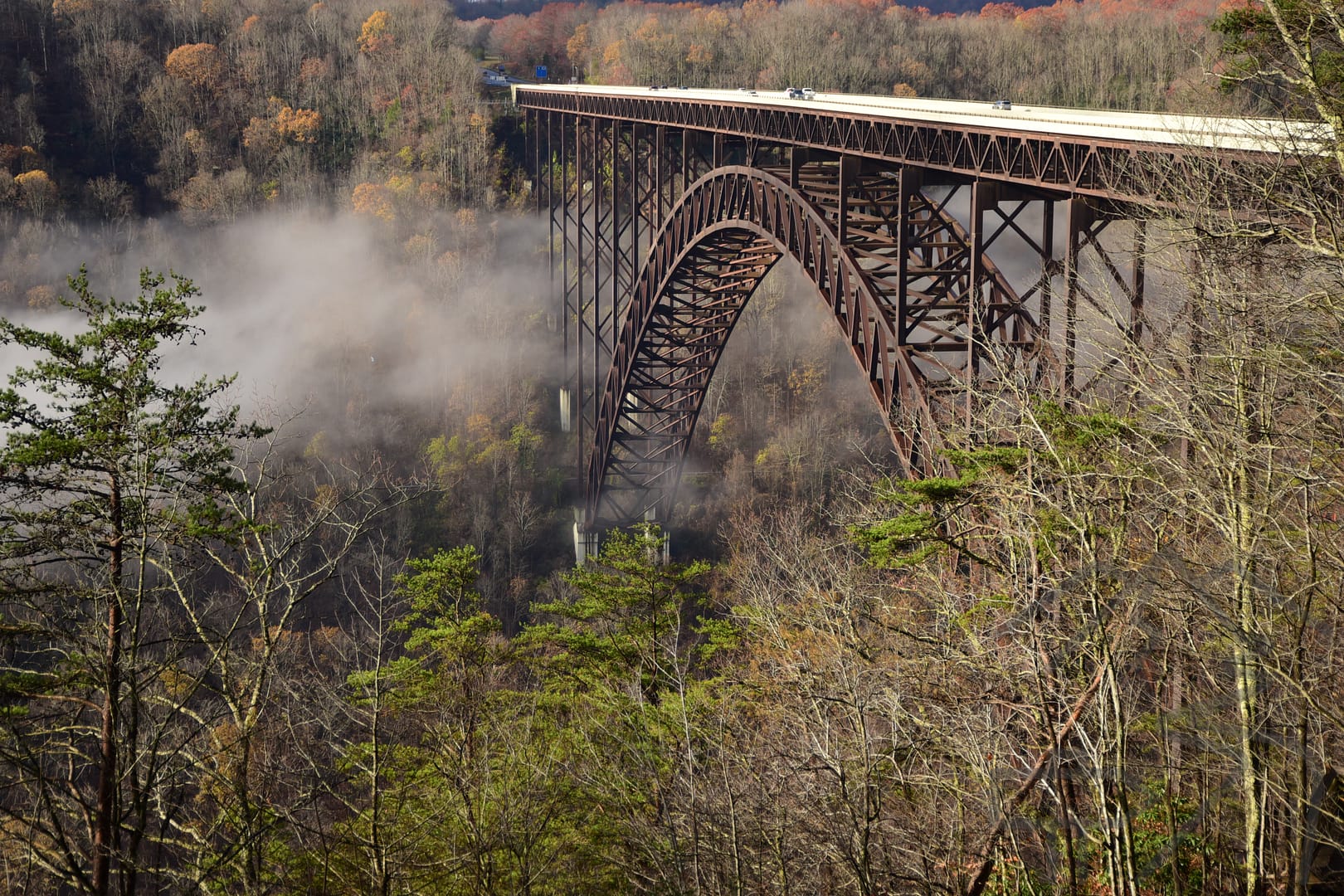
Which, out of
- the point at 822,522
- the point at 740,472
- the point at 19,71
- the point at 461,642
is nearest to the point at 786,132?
the point at 461,642

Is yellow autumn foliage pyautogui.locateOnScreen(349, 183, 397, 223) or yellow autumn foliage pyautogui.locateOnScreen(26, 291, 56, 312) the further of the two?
yellow autumn foliage pyautogui.locateOnScreen(349, 183, 397, 223)

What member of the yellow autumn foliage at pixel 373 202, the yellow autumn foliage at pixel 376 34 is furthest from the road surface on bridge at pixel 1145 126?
the yellow autumn foliage at pixel 376 34

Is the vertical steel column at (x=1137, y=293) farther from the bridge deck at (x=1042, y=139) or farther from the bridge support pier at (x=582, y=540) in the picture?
the bridge support pier at (x=582, y=540)

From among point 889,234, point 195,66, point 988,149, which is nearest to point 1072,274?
point 988,149

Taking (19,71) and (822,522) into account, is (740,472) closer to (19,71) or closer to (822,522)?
(822,522)

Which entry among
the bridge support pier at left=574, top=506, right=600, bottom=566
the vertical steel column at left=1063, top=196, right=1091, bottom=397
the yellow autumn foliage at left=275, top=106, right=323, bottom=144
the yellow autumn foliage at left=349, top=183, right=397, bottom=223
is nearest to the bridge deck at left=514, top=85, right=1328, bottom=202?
the vertical steel column at left=1063, top=196, right=1091, bottom=397

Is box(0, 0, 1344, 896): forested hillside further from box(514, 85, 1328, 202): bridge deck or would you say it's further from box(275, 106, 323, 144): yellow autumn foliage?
box(275, 106, 323, 144): yellow autumn foliage
